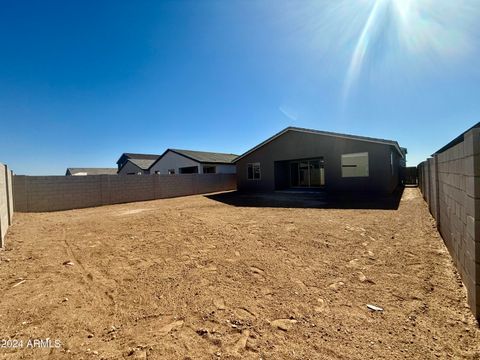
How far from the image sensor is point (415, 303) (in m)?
2.80

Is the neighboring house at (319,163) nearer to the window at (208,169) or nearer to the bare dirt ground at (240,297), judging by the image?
the window at (208,169)

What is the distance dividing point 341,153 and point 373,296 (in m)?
12.4

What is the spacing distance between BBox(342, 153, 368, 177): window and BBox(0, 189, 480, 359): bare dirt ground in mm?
8539

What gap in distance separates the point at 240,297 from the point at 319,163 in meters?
15.0

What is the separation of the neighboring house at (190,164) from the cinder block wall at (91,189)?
3.43 m

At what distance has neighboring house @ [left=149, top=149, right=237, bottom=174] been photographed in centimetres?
2283

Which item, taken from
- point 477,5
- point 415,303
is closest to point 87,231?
point 415,303

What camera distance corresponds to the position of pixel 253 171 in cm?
1864

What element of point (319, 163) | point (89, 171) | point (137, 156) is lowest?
point (319, 163)

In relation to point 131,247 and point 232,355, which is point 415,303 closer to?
point 232,355

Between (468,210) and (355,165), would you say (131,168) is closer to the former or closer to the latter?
(355,165)

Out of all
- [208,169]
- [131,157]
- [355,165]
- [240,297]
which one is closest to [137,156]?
[131,157]

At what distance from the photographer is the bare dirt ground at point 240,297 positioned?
2.17 meters

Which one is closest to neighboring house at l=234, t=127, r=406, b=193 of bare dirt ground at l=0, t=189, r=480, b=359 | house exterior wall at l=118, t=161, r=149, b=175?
bare dirt ground at l=0, t=189, r=480, b=359
